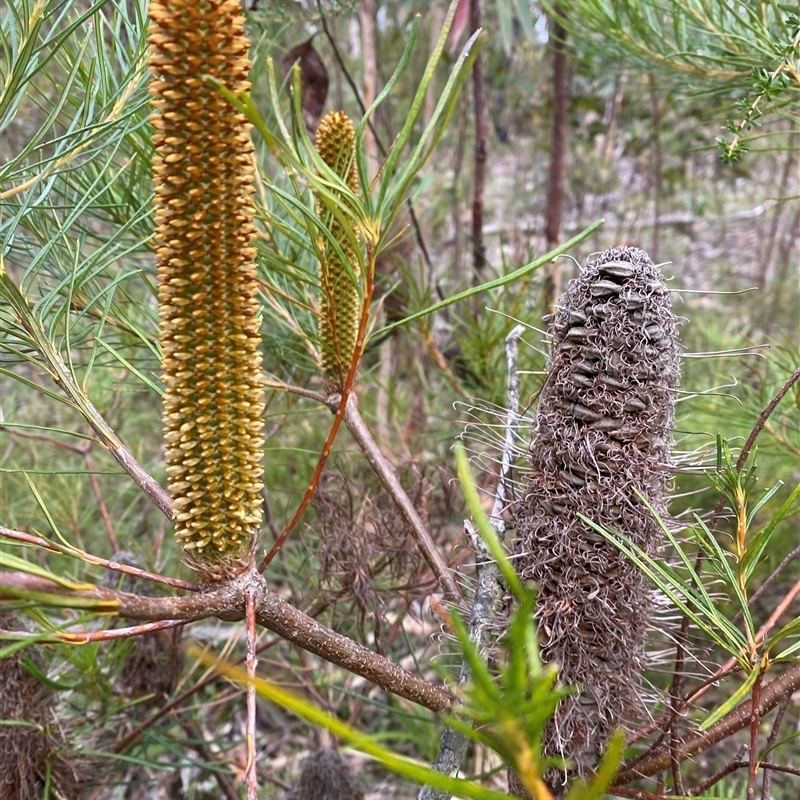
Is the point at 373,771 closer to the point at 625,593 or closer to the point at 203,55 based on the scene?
the point at 625,593

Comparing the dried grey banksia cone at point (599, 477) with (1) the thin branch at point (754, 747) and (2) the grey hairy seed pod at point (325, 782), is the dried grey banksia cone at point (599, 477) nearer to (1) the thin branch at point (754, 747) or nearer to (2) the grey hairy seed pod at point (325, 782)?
(1) the thin branch at point (754, 747)

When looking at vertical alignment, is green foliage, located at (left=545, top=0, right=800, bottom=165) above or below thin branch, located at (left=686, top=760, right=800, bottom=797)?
above

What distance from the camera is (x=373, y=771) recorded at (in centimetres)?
119

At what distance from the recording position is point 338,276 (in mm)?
481

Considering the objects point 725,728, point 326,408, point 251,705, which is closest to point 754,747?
point 725,728

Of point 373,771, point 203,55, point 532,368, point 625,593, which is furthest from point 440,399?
point 203,55

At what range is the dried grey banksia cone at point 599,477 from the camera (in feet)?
1.21

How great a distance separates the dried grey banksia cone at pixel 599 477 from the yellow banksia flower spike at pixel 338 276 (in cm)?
13

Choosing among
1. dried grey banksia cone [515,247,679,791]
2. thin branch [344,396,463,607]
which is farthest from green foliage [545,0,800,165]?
thin branch [344,396,463,607]

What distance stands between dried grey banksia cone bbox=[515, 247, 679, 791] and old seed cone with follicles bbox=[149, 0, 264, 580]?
177 millimetres

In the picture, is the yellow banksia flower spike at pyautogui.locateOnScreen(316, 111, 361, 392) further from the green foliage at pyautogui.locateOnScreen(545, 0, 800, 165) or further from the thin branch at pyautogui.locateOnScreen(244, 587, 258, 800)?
the green foliage at pyautogui.locateOnScreen(545, 0, 800, 165)

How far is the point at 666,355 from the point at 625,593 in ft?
0.45

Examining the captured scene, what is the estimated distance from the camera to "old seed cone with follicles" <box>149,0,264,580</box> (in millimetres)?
240

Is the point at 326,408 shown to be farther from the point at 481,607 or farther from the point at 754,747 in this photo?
A: the point at 754,747
